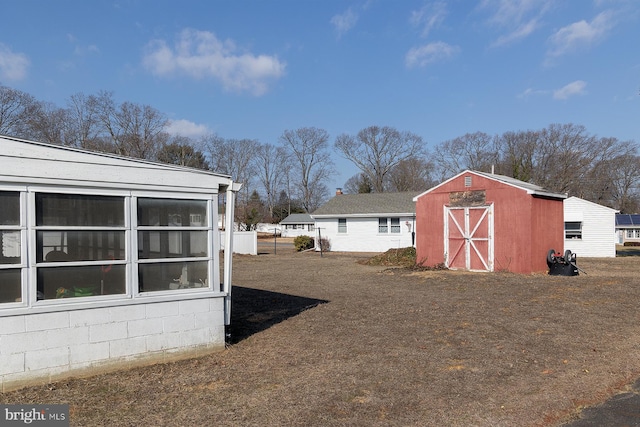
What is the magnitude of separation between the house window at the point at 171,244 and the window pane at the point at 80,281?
0.96 ft

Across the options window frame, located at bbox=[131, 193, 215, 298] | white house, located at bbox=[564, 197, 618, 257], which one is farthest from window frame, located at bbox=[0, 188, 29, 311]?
white house, located at bbox=[564, 197, 618, 257]

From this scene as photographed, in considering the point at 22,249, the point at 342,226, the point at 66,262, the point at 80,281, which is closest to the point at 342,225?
the point at 342,226

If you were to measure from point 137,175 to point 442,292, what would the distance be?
9165 mm

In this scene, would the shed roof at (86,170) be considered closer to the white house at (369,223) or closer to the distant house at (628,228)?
the white house at (369,223)

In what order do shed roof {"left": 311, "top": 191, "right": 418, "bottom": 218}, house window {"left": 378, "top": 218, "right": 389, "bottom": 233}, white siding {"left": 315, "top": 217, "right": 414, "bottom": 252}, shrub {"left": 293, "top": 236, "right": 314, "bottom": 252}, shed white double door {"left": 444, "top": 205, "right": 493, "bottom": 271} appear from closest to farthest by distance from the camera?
shed white double door {"left": 444, "top": 205, "right": 493, "bottom": 271}
white siding {"left": 315, "top": 217, "right": 414, "bottom": 252}
shed roof {"left": 311, "top": 191, "right": 418, "bottom": 218}
house window {"left": 378, "top": 218, "right": 389, "bottom": 233}
shrub {"left": 293, "top": 236, "right": 314, "bottom": 252}

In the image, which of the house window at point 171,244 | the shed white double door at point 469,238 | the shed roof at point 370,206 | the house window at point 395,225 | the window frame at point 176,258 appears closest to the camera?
the window frame at point 176,258

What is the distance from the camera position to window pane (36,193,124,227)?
5.59m

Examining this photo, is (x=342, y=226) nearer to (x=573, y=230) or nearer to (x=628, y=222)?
(x=573, y=230)

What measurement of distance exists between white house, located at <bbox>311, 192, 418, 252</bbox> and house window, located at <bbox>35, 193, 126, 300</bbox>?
25.1 meters

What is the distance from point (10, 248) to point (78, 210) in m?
0.82

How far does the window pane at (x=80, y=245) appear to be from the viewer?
5.59 metres

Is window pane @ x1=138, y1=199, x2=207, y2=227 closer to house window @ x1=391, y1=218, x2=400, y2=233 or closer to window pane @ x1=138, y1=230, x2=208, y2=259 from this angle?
window pane @ x1=138, y1=230, x2=208, y2=259

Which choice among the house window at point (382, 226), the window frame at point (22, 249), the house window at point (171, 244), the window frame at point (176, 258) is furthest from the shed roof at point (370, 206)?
the window frame at point (22, 249)

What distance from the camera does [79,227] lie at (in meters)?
5.81
